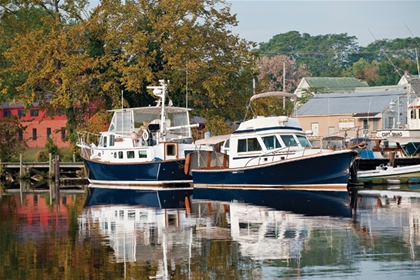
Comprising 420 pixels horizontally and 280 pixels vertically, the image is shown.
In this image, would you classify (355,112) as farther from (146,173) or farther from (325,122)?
(146,173)

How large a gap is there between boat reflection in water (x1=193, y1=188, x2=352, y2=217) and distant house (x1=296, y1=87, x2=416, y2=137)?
36291mm

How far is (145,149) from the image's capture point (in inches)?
1797

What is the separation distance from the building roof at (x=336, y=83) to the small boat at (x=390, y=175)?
71.4 meters

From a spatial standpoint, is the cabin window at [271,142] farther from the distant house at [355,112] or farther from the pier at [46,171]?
the distant house at [355,112]

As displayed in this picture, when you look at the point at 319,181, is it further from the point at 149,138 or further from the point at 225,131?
the point at 225,131

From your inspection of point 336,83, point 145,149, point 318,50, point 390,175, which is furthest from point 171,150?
point 318,50

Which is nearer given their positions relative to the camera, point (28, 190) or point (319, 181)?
point (319, 181)

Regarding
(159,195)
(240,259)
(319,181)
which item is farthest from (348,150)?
(240,259)

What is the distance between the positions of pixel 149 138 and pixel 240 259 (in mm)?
27130

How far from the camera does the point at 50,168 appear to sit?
57.6m

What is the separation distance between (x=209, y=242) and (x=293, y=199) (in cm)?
1241

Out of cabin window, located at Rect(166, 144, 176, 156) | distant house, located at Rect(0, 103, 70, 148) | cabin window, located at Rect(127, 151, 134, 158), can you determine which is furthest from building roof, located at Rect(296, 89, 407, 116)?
cabin window, located at Rect(166, 144, 176, 156)

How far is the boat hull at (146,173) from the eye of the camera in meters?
44.9

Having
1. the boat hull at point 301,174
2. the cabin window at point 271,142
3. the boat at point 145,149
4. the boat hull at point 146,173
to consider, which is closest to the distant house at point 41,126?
the boat at point 145,149
